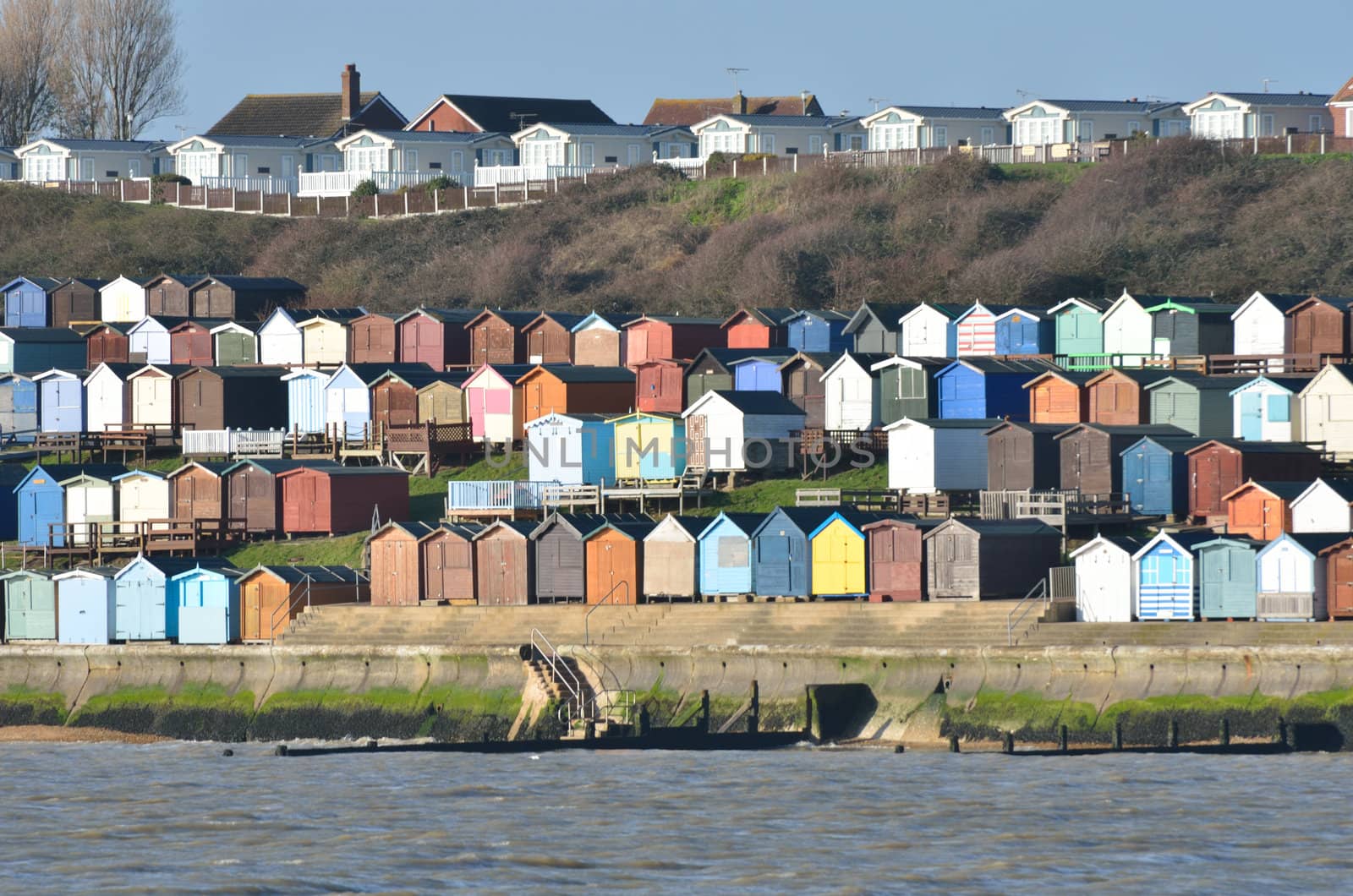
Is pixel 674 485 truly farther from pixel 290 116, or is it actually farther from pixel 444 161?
pixel 290 116

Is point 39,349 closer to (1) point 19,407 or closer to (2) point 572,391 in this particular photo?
(1) point 19,407

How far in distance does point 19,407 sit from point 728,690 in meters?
38.4

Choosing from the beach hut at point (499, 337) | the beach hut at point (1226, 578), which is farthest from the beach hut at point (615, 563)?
the beach hut at point (499, 337)

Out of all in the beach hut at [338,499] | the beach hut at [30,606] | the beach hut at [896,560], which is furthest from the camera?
the beach hut at [338,499]

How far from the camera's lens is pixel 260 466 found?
213 feet

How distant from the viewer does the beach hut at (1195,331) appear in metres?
68.0

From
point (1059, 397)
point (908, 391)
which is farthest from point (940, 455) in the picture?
point (908, 391)

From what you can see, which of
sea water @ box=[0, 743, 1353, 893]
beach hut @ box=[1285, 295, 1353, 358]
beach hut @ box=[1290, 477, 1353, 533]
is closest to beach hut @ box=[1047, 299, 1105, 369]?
beach hut @ box=[1285, 295, 1353, 358]

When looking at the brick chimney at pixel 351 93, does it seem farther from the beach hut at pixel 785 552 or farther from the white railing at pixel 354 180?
the beach hut at pixel 785 552

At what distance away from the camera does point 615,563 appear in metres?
54.9

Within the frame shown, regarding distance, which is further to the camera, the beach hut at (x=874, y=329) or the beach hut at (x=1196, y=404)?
the beach hut at (x=874, y=329)

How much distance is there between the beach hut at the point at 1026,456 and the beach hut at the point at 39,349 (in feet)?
133

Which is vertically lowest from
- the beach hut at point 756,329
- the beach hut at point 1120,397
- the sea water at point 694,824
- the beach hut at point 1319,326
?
the sea water at point 694,824

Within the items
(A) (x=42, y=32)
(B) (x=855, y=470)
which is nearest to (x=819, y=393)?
(B) (x=855, y=470)
